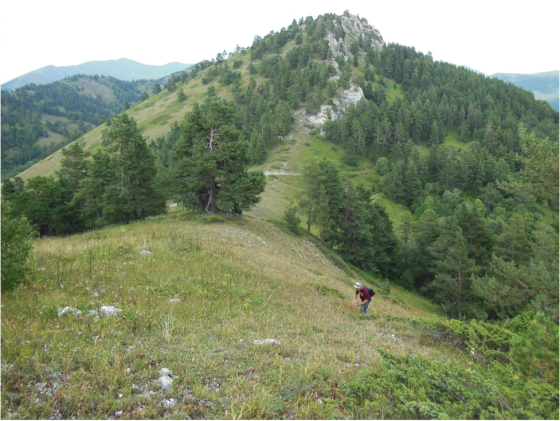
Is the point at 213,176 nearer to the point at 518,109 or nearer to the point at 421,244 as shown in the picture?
the point at 421,244


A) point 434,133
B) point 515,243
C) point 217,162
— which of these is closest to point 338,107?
point 434,133

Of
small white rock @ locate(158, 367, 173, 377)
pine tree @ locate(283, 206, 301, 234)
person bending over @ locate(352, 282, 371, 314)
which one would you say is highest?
small white rock @ locate(158, 367, 173, 377)

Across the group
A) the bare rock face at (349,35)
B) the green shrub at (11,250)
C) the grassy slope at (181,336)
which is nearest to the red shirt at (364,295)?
the grassy slope at (181,336)

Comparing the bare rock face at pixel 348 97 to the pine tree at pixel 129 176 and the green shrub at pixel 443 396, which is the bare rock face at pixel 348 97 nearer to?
the pine tree at pixel 129 176

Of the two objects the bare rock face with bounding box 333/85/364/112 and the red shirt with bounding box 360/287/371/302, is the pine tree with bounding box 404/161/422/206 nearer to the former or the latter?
the bare rock face with bounding box 333/85/364/112

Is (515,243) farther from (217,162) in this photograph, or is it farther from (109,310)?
(109,310)

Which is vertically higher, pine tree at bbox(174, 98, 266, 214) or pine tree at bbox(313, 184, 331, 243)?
pine tree at bbox(174, 98, 266, 214)

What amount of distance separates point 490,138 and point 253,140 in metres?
89.1

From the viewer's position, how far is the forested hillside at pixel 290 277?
419 cm

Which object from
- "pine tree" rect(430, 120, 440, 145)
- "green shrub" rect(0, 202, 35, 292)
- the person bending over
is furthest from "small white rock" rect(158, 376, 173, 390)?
Result: "pine tree" rect(430, 120, 440, 145)

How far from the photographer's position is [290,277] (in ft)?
48.7

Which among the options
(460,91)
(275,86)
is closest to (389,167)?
(275,86)

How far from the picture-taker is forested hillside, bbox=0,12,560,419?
4.19 metres

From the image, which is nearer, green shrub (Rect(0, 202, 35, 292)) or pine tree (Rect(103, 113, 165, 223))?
green shrub (Rect(0, 202, 35, 292))
